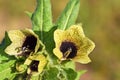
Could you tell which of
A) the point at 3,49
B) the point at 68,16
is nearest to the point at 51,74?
the point at 3,49

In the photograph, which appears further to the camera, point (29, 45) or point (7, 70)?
point (7, 70)

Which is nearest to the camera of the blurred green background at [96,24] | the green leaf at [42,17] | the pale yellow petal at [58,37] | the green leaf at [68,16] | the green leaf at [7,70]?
the pale yellow petal at [58,37]

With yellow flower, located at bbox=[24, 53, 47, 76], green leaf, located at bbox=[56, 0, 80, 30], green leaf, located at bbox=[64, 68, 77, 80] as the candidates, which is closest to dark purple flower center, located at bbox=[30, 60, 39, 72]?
yellow flower, located at bbox=[24, 53, 47, 76]

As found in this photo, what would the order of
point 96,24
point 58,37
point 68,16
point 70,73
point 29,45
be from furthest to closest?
point 96,24 → point 68,16 → point 70,73 → point 29,45 → point 58,37

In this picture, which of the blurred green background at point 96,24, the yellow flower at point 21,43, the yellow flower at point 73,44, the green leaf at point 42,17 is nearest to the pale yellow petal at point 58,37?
the yellow flower at point 73,44

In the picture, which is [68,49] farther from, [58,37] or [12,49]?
[12,49]

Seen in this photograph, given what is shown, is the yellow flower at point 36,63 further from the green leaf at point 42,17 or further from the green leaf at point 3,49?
the green leaf at point 42,17

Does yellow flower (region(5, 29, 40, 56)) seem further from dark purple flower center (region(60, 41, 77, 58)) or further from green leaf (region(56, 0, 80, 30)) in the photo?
green leaf (region(56, 0, 80, 30))
